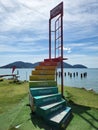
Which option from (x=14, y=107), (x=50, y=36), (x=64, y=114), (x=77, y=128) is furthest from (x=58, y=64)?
(x=77, y=128)

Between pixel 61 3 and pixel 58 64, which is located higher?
pixel 61 3

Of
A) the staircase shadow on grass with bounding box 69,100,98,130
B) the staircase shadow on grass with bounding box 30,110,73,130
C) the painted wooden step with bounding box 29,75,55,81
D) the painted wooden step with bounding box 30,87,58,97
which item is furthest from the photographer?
the painted wooden step with bounding box 29,75,55,81

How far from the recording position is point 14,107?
13.5 meters

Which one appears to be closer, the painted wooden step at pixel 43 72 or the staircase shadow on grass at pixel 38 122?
the staircase shadow on grass at pixel 38 122

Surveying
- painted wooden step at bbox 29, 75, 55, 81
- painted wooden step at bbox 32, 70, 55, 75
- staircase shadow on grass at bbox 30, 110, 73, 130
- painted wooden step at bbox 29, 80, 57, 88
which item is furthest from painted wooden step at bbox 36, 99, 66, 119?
painted wooden step at bbox 32, 70, 55, 75

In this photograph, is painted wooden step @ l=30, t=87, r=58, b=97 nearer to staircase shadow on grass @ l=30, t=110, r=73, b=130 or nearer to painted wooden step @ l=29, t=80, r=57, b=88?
painted wooden step @ l=29, t=80, r=57, b=88

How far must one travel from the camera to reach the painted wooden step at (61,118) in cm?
1010

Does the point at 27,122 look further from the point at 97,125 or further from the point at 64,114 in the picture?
the point at 97,125

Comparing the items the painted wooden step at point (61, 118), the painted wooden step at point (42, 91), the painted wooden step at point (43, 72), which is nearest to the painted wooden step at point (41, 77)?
the painted wooden step at point (43, 72)

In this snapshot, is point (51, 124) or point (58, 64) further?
point (58, 64)

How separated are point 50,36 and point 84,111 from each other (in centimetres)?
740

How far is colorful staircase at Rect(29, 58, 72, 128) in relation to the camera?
10.6 meters

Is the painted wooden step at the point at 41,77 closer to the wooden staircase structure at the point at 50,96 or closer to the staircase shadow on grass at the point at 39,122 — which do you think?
the wooden staircase structure at the point at 50,96

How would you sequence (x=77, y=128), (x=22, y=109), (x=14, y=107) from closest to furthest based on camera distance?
(x=77, y=128) < (x=22, y=109) < (x=14, y=107)
